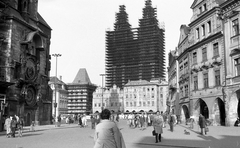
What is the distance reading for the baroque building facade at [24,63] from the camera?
1366 inches

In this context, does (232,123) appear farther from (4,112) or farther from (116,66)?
(116,66)

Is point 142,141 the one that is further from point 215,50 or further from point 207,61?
point 207,61

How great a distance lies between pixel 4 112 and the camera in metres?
32.9

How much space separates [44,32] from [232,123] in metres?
33.3

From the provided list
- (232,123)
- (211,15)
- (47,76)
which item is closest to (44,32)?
(47,76)

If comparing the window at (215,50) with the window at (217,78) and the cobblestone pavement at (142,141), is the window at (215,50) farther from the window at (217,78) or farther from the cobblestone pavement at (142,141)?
the cobblestone pavement at (142,141)

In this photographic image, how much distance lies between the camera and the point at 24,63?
37.8 meters

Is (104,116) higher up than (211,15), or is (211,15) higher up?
(211,15)

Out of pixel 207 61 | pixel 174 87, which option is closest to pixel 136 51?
pixel 174 87

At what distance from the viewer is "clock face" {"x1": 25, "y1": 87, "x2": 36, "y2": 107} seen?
127 feet

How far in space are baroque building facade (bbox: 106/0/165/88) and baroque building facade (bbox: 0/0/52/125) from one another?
354 feet

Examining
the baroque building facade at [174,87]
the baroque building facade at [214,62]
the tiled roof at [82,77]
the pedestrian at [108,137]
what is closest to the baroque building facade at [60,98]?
the tiled roof at [82,77]

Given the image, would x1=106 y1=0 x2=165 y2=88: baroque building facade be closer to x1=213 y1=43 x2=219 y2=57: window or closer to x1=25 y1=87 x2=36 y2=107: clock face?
x1=25 y1=87 x2=36 y2=107: clock face

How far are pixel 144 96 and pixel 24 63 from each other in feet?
284
